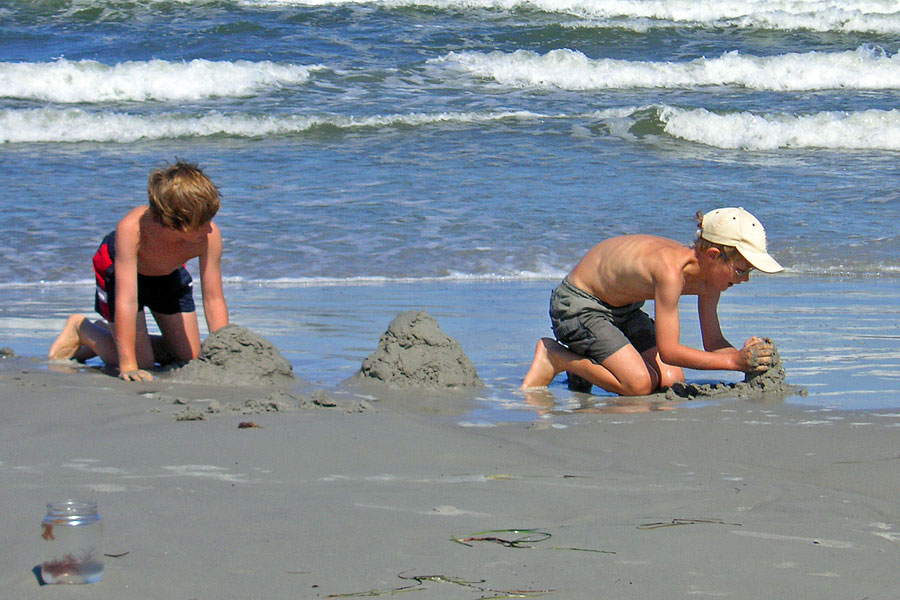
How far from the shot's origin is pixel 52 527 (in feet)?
7.28

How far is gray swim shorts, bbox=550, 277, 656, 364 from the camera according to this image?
4926mm

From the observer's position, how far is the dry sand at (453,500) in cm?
225

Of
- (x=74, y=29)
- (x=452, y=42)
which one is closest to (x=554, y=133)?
(x=452, y=42)

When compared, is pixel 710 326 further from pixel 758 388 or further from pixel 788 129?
pixel 788 129

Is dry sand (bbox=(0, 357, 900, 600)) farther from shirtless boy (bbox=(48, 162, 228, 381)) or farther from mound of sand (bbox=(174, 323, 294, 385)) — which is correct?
shirtless boy (bbox=(48, 162, 228, 381))

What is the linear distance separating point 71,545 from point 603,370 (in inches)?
121

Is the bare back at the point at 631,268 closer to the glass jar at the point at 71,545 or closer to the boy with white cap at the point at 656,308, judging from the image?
the boy with white cap at the point at 656,308

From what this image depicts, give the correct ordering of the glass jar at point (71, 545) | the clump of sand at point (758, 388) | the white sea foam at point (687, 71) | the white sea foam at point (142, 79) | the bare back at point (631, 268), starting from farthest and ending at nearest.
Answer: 1. the white sea foam at point (687, 71)
2. the white sea foam at point (142, 79)
3. the bare back at point (631, 268)
4. the clump of sand at point (758, 388)
5. the glass jar at point (71, 545)

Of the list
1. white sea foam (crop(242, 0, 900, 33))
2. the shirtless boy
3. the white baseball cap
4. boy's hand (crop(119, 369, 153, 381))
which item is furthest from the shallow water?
white sea foam (crop(242, 0, 900, 33))

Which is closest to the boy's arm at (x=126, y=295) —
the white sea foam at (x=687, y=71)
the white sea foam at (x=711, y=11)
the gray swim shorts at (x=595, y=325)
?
the gray swim shorts at (x=595, y=325)

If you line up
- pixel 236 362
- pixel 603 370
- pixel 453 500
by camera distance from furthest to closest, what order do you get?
pixel 603 370
pixel 236 362
pixel 453 500

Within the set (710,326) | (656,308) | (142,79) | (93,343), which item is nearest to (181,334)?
(93,343)

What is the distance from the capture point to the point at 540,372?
4898mm

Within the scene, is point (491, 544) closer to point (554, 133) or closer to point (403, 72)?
point (554, 133)
